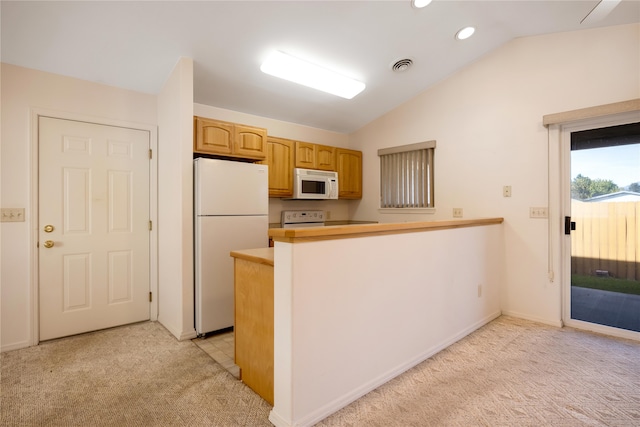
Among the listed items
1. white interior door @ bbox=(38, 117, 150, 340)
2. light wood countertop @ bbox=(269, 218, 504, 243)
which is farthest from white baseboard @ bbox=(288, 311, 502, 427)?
white interior door @ bbox=(38, 117, 150, 340)

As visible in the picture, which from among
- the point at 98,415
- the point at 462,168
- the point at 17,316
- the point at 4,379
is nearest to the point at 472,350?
the point at 462,168

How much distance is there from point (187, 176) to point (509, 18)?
10.6 feet

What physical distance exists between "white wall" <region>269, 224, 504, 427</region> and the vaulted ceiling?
185 cm

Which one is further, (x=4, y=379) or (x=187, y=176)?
(x=187, y=176)

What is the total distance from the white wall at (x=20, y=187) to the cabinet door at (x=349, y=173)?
3.09 m

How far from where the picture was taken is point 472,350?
100 inches

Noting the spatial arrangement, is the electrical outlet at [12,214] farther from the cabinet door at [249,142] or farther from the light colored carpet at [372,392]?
the cabinet door at [249,142]

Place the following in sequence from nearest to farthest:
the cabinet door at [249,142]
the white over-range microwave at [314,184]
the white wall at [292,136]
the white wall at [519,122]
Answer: the white wall at [519,122] < the cabinet door at [249,142] < the white wall at [292,136] < the white over-range microwave at [314,184]

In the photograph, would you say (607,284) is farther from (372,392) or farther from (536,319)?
(372,392)

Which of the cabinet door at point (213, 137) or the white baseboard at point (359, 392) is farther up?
the cabinet door at point (213, 137)

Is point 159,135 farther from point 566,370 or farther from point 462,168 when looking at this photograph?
point 566,370

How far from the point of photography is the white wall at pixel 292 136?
3652 millimetres

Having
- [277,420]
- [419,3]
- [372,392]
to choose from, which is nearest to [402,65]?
[419,3]

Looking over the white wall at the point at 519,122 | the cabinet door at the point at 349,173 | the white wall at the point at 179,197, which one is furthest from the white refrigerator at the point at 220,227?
the white wall at the point at 519,122
